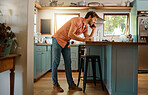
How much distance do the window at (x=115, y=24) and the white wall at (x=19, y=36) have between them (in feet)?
13.2

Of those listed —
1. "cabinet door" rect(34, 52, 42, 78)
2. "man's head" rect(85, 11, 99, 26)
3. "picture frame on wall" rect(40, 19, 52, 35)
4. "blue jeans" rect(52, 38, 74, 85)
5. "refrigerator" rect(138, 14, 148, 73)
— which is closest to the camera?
"man's head" rect(85, 11, 99, 26)

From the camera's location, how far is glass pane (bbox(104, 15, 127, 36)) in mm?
5574

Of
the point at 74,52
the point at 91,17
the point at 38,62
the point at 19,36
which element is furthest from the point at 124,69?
the point at 74,52

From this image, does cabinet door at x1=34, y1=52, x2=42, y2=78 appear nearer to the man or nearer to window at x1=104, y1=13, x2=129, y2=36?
the man

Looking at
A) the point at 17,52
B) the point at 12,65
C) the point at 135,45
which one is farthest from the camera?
the point at 135,45

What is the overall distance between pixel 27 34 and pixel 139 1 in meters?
4.21

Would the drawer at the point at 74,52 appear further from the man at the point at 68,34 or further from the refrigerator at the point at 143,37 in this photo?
the man at the point at 68,34

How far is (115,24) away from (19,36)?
4.31 metres

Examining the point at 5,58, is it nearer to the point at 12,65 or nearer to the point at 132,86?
the point at 12,65

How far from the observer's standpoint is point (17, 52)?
1960 mm

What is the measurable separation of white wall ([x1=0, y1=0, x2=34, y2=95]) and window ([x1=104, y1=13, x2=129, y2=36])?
4.03m

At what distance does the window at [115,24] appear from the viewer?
18.3 feet

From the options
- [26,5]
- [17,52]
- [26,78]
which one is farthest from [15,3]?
[26,78]

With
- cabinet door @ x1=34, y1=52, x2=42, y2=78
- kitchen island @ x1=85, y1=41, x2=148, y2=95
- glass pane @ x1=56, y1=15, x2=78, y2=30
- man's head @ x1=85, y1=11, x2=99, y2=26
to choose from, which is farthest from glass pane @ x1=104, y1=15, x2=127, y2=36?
kitchen island @ x1=85, y1=41, x2=148, y2=95
